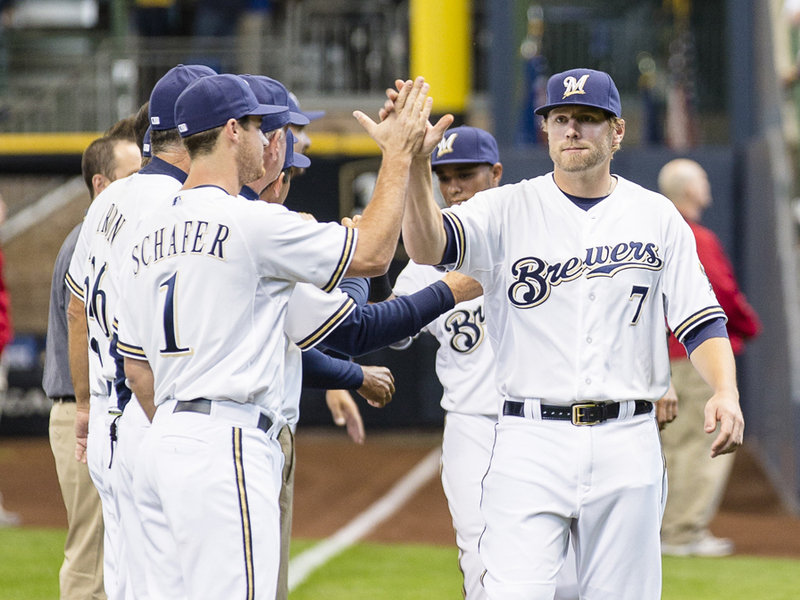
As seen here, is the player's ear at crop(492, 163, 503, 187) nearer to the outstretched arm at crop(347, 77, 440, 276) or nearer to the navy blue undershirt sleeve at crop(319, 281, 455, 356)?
the navy blue undershirt sleeve at crop(319, 281, 455, 356)

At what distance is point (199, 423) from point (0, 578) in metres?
4.12

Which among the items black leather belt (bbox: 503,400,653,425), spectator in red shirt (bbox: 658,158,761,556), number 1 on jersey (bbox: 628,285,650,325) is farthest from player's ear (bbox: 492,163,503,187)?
spectator in red shirt (bbox: 658,158,761,556)

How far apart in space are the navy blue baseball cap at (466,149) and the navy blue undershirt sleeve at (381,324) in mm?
1060

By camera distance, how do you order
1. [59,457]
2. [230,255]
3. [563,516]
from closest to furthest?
Answer: [230,255] → [563,516] → [59,457]

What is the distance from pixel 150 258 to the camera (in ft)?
10.8

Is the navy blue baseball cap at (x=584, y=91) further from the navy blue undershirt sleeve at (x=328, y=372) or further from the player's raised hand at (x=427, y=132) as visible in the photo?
the navy blue undershirt sleeve at (x=328, y=372)

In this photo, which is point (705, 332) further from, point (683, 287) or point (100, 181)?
point (100, 181)

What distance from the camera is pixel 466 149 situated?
4852 mm

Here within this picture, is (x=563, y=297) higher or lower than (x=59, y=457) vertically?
higher

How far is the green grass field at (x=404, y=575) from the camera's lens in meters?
6.48

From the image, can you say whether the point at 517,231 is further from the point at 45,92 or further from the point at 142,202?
the point at 45,92

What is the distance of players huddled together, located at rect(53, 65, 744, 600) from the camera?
127 inches

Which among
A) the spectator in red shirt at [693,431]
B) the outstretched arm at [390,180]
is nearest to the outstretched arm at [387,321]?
the outstretched arm at [390,180]

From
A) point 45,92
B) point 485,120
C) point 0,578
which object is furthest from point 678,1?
point 0,578
